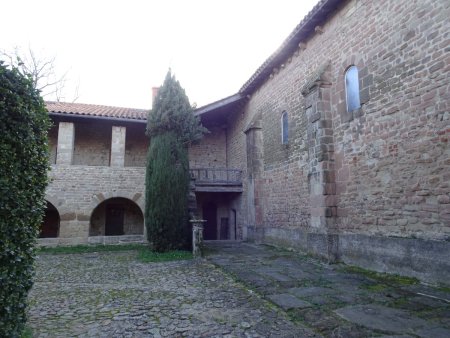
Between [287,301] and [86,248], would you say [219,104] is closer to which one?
[86,248]

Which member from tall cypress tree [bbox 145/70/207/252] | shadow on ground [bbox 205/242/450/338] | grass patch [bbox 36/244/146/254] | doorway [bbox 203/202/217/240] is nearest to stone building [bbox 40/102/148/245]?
grass patch [bbox 36/244/146/254]

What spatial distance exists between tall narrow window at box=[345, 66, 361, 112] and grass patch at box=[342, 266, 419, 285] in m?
3.61

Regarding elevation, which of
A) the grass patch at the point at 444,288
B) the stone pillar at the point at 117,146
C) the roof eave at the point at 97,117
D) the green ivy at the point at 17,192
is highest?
the roof eave at the point at 97,117

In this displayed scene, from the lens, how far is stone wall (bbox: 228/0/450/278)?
5.17 meters

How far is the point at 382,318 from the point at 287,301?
3.91 feet

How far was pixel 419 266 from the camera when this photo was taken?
5.16 meters

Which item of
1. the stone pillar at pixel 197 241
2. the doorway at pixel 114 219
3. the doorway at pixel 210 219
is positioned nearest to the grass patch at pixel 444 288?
the stone pillar at pixel 197 241

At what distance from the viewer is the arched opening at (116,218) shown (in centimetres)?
1387

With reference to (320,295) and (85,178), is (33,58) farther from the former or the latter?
(320,295)

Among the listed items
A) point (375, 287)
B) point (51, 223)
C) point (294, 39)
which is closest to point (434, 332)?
point (375, 287)

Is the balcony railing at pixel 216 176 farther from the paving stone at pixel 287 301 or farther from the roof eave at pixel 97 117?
the paving stone at pixel 287 301

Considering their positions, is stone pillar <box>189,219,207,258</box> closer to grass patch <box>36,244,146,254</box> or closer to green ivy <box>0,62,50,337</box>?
grass patch <box>36,244,146,254</box>

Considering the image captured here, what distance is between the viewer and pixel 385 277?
223 inches

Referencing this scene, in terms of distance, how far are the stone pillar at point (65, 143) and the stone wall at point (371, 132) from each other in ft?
27.3
